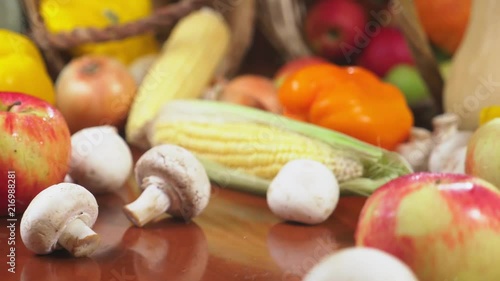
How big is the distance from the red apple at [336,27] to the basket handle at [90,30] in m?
0.23

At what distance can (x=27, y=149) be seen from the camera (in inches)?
24.5

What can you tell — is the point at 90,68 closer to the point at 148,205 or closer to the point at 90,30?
the point at 90,30

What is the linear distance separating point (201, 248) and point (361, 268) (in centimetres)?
24

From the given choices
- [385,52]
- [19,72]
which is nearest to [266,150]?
[19,72]

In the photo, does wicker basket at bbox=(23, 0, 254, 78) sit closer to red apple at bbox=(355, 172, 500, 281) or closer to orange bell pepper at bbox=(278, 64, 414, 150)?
orange bell pepper at bbox=(278, 64, 414, 150)

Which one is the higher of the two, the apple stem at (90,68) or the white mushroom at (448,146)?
the white mushroom at (448,146)

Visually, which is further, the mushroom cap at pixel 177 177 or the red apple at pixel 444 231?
the mushroom cap at pixel 177 177

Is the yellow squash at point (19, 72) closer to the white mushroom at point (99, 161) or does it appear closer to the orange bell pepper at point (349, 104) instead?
the white mushroom at point (99, 161)

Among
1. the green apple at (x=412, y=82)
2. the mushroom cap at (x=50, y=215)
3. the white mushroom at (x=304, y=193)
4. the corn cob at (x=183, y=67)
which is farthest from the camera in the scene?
the green apple at (x=412, y=82)

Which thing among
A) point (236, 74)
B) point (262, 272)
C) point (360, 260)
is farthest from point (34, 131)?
point (236, 74)

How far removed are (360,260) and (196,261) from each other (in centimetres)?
22

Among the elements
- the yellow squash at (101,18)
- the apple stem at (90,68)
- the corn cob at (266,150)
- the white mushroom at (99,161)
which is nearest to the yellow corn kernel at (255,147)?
the corn cob at (266,150)

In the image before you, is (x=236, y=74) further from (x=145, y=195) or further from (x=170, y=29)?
(x=145, y=195)

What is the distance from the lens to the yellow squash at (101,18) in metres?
1.10
